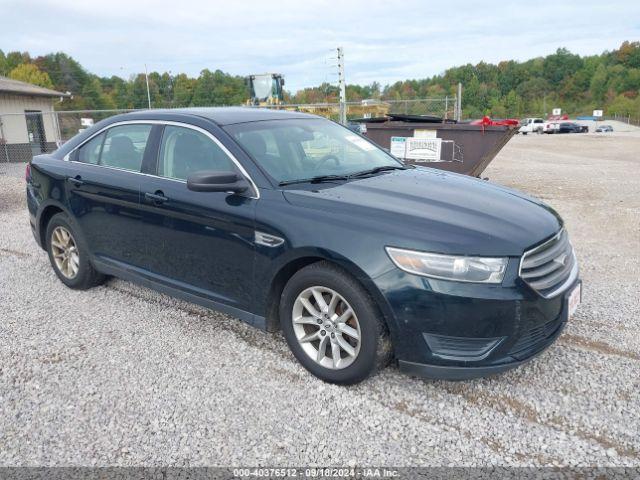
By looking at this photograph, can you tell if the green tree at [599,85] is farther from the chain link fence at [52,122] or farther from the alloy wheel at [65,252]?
the alloy wheel at [65,252]

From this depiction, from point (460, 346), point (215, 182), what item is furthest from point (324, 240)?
point (460, 346)

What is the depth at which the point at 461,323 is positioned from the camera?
9.13 ft

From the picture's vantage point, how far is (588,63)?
416 ft

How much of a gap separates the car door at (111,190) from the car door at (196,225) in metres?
0.18

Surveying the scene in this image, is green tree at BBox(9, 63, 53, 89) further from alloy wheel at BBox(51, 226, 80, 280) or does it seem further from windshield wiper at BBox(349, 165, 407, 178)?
windshield wiper at BBox(349, 165, 407, 178)

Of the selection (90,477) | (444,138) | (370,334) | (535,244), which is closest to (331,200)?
(370,334)

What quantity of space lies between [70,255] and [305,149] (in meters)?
2.56

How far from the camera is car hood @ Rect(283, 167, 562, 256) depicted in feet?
9.37

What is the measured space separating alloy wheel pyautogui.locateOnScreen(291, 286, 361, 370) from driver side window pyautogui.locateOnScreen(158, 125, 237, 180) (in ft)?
3.50

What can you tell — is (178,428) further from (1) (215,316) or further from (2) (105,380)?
(1) (215,316)

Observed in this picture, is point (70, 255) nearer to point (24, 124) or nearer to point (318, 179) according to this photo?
point (318, 179)

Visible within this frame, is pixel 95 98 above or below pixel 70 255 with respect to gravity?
above

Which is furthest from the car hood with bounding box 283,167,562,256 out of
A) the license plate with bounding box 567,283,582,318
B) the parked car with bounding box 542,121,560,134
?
the parked car with bounding box 542,121,560,134

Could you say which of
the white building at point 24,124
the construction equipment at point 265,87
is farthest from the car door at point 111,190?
the construction equipment at point 265,87
